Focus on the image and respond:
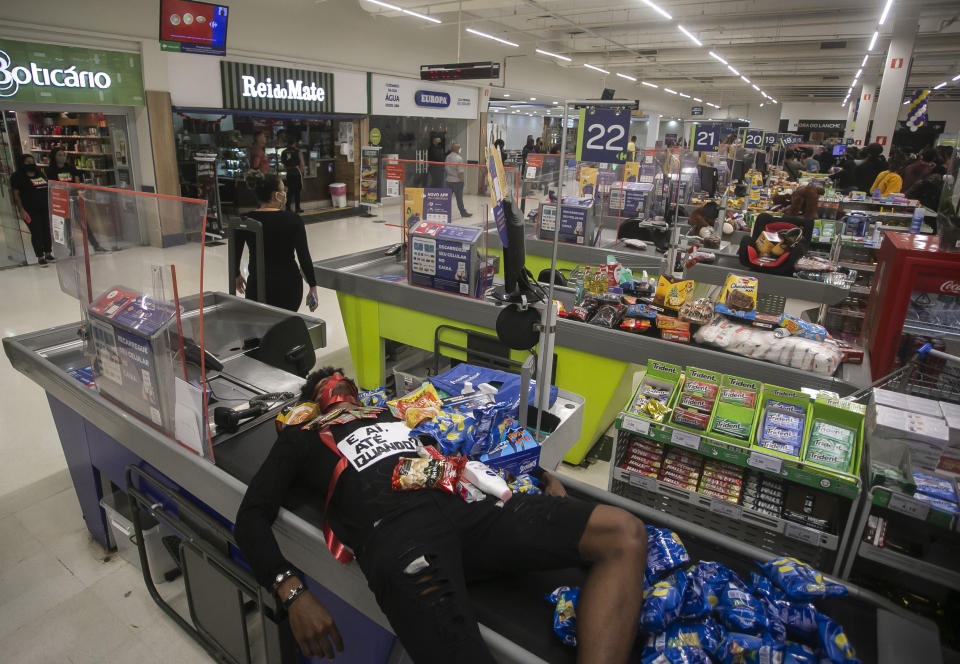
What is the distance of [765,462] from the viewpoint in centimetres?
200

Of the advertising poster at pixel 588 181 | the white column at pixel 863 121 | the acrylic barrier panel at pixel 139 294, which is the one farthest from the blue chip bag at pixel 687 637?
the white column at pixel 863 121

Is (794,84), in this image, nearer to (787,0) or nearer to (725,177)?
(787,0)

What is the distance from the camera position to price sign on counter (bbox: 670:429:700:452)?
2.11 m

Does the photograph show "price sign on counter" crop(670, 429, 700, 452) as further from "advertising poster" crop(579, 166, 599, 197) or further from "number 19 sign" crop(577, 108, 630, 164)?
"advertising poster" crop(579, 166, 599, 197)

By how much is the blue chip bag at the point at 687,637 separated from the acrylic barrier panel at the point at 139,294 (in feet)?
5.12

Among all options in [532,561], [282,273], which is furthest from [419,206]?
[532,561]

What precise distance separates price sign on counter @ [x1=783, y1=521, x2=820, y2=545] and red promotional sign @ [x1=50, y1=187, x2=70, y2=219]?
3011mm

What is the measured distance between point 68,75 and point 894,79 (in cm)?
1603

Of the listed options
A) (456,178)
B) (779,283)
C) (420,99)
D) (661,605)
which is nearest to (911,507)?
(661,605)

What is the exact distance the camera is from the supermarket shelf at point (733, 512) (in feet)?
6.40

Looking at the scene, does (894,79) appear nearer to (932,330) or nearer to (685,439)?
(932,330)

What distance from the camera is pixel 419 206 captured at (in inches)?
185

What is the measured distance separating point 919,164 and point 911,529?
1011 cm

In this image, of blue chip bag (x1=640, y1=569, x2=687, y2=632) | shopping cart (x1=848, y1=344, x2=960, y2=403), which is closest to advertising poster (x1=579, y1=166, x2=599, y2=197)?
shopping cart (x1=848, y1=344, x2=960, y2=403)
